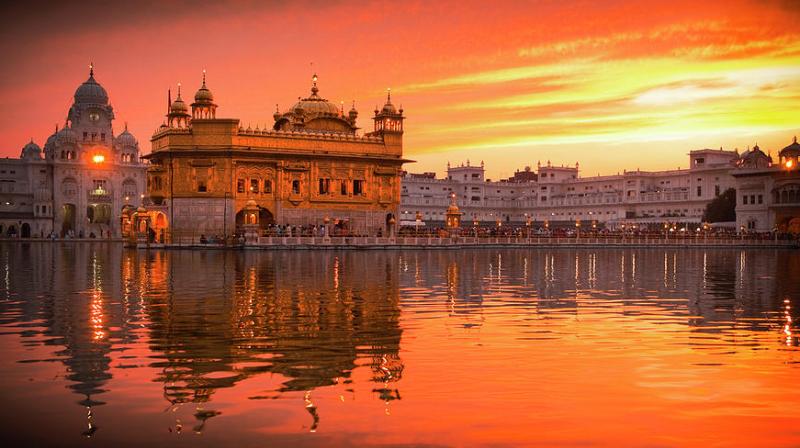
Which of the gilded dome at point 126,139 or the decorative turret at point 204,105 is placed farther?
the gilded dome at point 126,139

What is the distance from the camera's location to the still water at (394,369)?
7.63 m

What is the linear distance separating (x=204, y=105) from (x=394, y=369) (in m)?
57.8

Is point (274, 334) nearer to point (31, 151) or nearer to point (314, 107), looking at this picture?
point (314, 107)

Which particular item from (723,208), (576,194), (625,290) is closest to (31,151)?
(576,194)

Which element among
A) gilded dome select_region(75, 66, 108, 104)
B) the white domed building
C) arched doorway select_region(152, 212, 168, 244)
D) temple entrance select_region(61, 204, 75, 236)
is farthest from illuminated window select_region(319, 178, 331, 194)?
gilded dome select_region(75, 66, 108, 104)

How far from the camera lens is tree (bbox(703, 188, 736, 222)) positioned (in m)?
112

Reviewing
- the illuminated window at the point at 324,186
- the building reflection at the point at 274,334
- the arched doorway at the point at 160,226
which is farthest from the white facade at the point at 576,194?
the building reflection at the point at 274,334

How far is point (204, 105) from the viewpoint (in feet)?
215

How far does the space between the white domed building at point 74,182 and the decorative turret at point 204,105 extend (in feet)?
167

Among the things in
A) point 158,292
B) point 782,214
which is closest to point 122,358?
point 158,292

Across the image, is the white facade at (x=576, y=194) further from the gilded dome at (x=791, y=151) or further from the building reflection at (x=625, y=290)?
the building reflection at (x=625, y=290)

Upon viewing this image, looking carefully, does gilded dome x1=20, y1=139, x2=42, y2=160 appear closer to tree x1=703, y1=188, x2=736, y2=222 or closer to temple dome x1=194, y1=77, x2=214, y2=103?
temple dome x1=194, y1=77, x2=214, y2=103

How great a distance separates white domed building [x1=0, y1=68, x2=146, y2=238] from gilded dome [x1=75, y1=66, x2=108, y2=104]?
0.56 ft

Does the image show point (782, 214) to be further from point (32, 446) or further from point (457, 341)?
point (32, 446)
